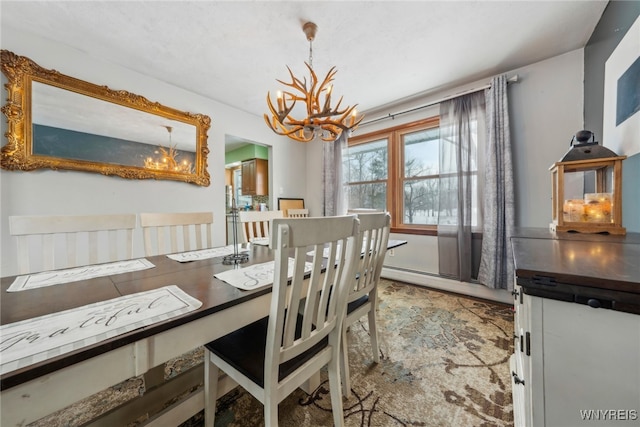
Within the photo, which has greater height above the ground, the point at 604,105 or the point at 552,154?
the point at 604,105

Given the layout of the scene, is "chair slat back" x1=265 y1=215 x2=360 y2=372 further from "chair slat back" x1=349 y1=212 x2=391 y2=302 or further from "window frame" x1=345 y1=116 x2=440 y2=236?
"window frame" x1=345 y1=116 x2=440 y2=236

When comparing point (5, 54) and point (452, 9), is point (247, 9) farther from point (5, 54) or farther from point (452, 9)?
point (5, 54)

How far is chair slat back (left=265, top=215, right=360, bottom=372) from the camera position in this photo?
2.26ft

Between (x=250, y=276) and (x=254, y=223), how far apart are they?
126 cm

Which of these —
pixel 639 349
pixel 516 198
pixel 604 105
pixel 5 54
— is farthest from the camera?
pixel 516 198

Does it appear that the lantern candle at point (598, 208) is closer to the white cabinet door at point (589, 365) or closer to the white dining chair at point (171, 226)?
the white cabinet door at point (589, 365)

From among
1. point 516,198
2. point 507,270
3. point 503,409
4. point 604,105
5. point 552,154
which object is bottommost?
point 503,409

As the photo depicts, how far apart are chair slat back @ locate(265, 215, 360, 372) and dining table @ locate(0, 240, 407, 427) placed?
172mm

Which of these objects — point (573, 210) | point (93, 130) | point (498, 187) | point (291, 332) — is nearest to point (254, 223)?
point (291, 332)

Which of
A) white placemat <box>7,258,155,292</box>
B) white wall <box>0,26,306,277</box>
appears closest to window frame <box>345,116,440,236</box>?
white wall <box>0,26,306,277</box>

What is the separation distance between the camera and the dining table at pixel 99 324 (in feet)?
1.58

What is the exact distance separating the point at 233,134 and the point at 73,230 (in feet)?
7.38

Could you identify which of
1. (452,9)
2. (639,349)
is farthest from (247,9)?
(639,349)

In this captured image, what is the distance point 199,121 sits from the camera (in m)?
2.78
